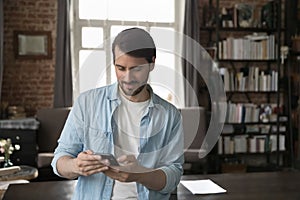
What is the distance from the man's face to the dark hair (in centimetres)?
1

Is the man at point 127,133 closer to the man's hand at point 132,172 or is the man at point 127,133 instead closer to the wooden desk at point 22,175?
the man's hand at point 132,172

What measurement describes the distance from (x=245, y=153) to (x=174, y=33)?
440 cm

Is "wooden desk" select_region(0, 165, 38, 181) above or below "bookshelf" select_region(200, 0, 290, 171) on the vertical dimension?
below

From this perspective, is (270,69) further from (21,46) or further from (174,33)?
(174,33)

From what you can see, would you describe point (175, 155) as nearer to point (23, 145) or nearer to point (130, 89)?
point (130, 89)

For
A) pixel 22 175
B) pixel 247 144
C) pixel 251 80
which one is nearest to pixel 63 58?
pixel 22 175

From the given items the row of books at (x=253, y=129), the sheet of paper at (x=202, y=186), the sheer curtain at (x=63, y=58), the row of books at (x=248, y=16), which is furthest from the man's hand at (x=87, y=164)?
the row of books at (x=248, y=16)

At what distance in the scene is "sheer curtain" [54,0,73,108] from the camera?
480cm

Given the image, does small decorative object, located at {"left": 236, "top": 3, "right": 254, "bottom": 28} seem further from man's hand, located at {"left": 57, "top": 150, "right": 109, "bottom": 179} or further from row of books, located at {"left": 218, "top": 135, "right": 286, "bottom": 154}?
man's hand, located at {"left": 57, "top": 150, "right": 109, "bottom": 179}

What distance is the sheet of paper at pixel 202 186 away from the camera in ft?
5.86

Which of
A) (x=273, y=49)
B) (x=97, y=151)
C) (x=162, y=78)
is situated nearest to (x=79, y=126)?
(x=97, y=151)

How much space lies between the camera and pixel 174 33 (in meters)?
1.03

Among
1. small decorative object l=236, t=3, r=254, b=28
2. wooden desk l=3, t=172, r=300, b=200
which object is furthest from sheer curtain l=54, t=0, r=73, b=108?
wooden desk l=3, t=172, r=300, b=200

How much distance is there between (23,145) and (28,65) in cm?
111
